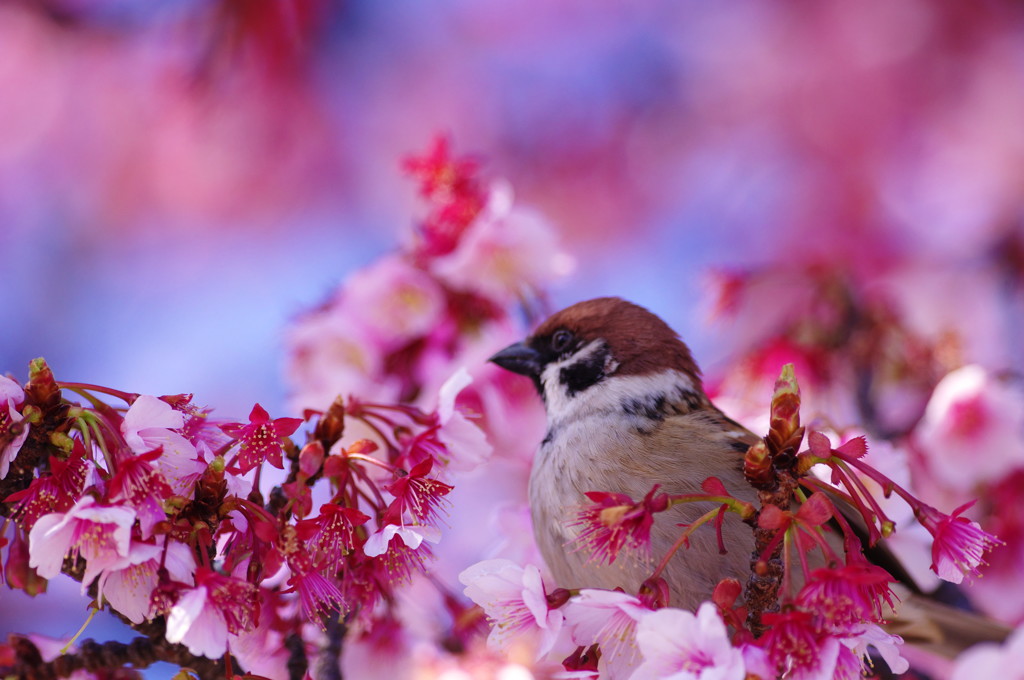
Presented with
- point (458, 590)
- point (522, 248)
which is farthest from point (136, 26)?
point (458, 590)

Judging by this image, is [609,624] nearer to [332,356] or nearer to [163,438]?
[163,438]

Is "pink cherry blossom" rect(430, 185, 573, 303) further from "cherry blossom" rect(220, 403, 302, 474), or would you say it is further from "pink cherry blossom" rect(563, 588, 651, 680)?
A: "pink cherry blossom" rect(563, 588, 651, 680)

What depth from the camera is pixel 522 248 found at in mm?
2168

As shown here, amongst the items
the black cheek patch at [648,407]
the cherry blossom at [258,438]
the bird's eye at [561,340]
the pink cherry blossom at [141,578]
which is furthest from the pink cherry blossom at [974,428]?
the pink cherry blossom at [141,578]

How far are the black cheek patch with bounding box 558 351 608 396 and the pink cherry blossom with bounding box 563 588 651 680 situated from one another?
2.75 feet

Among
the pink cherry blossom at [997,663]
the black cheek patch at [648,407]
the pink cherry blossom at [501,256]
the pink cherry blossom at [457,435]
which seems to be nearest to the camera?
the pink cherry blossom at [997,663]

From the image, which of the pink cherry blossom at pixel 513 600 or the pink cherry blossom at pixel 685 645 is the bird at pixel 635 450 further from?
the pink cherry blossom at pixel 685 645

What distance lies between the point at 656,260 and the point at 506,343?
230cm

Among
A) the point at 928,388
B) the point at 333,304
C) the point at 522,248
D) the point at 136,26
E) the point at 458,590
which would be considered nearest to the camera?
the point at 458,590

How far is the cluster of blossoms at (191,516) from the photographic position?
1072mm

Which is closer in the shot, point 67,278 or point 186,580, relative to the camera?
point 186,580

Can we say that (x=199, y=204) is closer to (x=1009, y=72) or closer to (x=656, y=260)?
(x=656, y=260)

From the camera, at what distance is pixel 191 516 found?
1143mm

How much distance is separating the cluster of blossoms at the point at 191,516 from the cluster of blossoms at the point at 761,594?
0.16 meters
